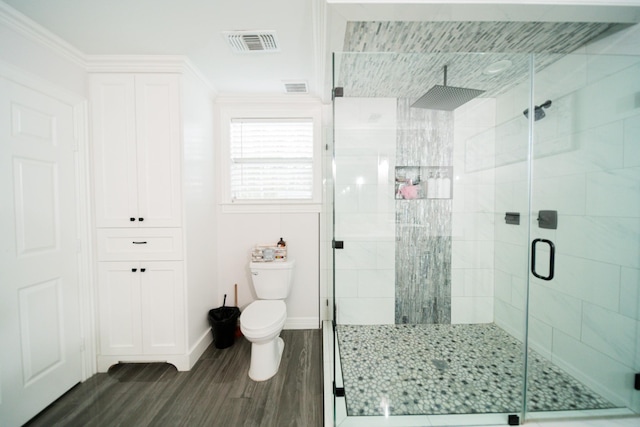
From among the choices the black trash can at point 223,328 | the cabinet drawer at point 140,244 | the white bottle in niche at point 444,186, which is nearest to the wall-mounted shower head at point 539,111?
the white bottle in niche at point 444,186

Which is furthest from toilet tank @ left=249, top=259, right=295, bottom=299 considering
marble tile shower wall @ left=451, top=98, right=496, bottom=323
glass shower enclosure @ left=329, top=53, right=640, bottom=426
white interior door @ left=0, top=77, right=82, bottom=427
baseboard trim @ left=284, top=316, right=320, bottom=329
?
marble tile shower wall @ left=451, top=98, right=496, bottom=323

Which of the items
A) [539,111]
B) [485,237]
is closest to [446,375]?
[485,237]

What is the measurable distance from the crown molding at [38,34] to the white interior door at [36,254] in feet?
1.01

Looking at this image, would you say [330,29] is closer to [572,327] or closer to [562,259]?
[562,259]

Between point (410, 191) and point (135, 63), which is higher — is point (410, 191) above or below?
below

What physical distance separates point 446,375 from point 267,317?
1.29 metres

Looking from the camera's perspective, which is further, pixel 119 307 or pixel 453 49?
pixel 119 307

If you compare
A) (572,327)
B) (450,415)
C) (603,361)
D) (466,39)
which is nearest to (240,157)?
(466,39)

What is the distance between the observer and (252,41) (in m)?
1.53

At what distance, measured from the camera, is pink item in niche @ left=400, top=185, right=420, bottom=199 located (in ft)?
6.82

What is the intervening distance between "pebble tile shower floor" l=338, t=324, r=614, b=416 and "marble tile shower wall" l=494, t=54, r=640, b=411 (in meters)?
0.20

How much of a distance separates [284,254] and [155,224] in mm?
1046

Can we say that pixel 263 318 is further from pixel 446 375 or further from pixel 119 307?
pixel 446 375

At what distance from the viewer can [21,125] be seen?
1.34m
